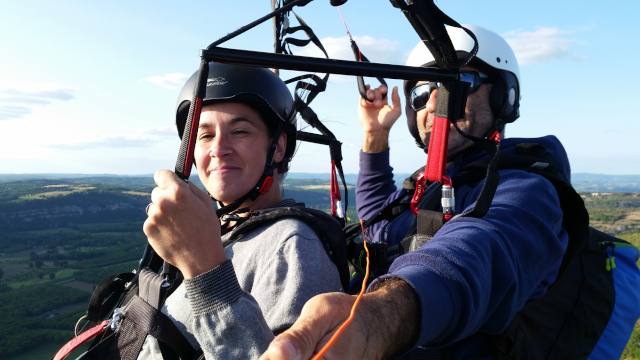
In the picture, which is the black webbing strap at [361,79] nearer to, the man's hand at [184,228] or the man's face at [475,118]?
the man's face at [475,118]

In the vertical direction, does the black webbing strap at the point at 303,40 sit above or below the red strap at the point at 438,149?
above

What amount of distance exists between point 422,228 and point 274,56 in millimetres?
1211

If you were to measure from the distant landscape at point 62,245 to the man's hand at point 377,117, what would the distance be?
38.6 meters

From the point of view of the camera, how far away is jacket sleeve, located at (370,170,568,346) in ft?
4.22

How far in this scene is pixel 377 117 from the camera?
13.9ft

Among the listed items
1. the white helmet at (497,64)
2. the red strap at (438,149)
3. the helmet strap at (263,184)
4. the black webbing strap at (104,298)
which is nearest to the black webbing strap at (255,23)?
the red strap at (438,149)

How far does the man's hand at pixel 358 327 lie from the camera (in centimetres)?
87

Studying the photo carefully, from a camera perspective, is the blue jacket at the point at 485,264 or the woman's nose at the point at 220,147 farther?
the woman's nose at the point at 220,147

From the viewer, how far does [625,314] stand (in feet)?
8.83

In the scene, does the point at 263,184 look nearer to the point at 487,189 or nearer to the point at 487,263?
the point at 487,189

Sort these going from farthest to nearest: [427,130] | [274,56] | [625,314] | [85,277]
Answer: [85,277], [427,130], [625,314], [274,56]

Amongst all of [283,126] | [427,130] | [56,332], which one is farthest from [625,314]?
[56,332]

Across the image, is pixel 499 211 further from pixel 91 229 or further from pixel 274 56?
pixel 91 229

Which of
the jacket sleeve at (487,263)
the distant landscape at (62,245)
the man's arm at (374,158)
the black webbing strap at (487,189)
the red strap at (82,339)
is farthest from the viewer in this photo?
the distant landscape at (62,245)
